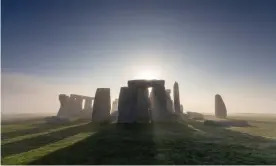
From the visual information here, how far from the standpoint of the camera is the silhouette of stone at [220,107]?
5026 cm

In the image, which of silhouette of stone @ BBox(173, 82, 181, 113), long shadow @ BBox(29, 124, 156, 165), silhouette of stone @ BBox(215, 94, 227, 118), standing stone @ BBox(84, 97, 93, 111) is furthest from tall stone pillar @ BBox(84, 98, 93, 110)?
long shadow @ BBox(29, 124, 156, 165)

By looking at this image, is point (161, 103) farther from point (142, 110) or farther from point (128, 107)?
point (128, 107)

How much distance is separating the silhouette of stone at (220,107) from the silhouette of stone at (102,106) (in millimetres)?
26991

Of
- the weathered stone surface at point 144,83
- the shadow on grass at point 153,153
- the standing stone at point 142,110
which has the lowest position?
the shadow on grass at point 153,153

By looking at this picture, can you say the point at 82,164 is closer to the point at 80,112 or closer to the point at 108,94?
the point at 108,94

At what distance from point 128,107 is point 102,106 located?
5.54 meters

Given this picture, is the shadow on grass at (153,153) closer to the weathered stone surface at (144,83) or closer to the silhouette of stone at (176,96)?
the weathered stone surface at (144,83)

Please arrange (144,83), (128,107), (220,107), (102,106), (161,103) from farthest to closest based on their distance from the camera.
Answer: (220,107) < (102,106) < (161,103) < (144,83) < (128,107)

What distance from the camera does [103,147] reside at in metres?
15.1

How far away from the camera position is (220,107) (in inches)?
1996

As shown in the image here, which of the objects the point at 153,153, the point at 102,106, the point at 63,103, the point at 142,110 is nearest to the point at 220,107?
the point at 142,110

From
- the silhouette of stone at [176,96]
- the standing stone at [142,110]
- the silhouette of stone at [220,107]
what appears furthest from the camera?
the silhouette of stone at [220,107]

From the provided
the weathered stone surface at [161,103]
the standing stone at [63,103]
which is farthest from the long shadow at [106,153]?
the standing stone at [63,103]

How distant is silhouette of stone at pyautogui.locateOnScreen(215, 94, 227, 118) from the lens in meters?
50.3
